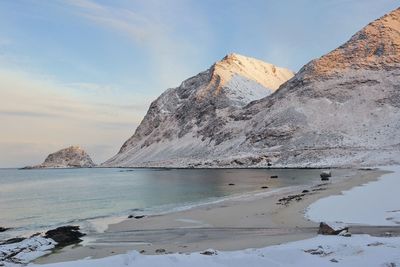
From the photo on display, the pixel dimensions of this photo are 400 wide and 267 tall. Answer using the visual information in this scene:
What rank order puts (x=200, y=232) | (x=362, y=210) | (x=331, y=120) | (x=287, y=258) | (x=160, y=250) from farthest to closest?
(x=331, y=120)
(x=362, y=210)
(x=200, y=232)
(x=160, y=250)
(x=287, y=258)

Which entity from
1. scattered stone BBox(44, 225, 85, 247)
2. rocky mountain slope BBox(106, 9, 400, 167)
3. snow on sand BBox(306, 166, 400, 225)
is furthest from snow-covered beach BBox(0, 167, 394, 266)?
rocky mountain slope BBox(106, 9, 400, 167)

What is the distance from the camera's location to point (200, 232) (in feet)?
78.0

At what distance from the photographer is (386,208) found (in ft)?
86.3

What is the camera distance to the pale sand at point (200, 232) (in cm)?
1892

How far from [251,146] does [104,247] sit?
6006 inches

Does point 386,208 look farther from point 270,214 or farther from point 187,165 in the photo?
point 187,165

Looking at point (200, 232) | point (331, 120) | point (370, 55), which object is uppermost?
point (370, 55)

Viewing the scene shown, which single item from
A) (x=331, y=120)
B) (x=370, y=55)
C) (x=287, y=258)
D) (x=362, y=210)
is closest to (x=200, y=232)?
(x=362, y=210)

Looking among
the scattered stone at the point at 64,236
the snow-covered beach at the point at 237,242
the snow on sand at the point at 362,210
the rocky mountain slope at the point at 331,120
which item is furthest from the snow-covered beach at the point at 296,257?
the rocky mountain slope at the point at 331,120

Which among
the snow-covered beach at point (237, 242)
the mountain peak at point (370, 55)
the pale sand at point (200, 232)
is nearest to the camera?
the snow-covered beach at point (237, 242)

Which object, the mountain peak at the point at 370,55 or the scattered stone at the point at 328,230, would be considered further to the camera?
the mountain peak at the point at 370,55

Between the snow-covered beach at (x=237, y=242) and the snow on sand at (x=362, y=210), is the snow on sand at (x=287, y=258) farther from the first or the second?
the snow on sand at (x=362, y=210)

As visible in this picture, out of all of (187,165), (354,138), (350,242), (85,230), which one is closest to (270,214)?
(85,230)

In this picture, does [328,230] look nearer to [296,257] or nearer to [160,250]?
[296,257]
